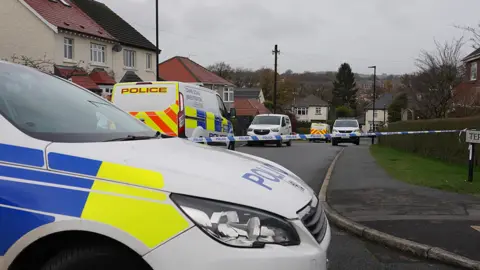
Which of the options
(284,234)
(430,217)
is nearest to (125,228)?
(284,234)

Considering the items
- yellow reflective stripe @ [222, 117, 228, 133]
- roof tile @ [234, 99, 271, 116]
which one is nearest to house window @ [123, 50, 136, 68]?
yellow reflective stripe @ [222, 117, 228, 133]

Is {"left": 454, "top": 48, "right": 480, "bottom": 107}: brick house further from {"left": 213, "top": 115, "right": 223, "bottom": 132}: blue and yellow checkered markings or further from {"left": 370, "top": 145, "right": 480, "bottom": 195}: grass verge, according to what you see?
{"left": 213, "top": 115, "right": 223, "bottom": 132}: blue and yellow checkered markings

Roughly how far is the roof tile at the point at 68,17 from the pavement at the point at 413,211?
2250cm

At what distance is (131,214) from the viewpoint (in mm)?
2207

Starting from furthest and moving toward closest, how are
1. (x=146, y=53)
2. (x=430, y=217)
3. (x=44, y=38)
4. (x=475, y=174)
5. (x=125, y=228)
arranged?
1. (x=146, y=53)
2. (x=44, y=38)
3. (x=475, y=174)
4. (x=430, y=217)
5. (x=125, y=228)

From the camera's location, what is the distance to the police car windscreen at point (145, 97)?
1071 centimetres

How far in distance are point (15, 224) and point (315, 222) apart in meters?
1.63

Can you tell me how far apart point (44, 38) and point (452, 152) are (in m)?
22.1

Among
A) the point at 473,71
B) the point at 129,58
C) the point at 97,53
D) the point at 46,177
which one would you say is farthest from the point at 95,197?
the point at 473,71

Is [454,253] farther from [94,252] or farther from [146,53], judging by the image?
[146,53]

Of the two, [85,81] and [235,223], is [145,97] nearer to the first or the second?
[235,223]

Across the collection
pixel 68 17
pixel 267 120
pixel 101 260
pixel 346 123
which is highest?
pixel 68 17

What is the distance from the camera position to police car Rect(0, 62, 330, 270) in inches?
Result: 86.2

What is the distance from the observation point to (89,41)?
2859 centimetres
